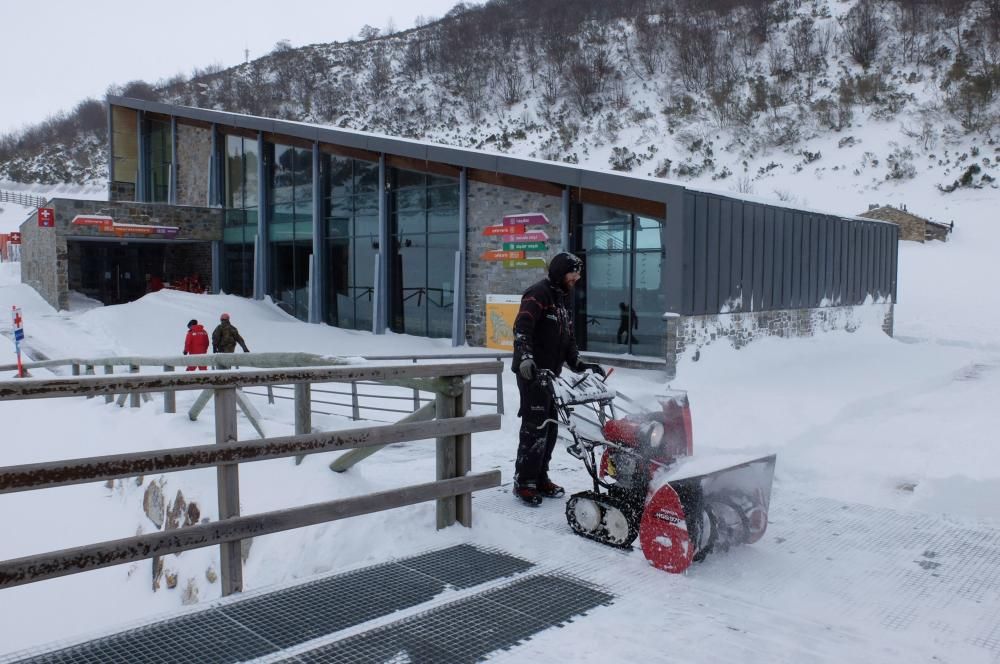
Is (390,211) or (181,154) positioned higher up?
(181,154)

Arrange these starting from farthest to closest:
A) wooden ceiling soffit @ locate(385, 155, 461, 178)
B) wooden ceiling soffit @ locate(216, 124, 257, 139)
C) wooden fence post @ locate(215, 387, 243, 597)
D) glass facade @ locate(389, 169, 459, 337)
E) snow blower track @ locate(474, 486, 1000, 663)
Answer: wooden ceiling soffit @ locate(216, 124, 257, 139) < glass facade @ locate(389, 169, 459, 337) < wooden ceiling soffit @ locate(385, 155, 461, 178) < wooden fence post @ locate(215, 387, 243, 597) < snow blower track @ locate(474, 486, 1000, 663)

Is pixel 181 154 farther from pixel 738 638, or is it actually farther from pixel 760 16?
pixel 760 16

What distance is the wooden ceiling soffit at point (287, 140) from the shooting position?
23.0m

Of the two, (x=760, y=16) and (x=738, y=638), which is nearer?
(x=738, y=638)

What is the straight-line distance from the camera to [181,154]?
28.6 metres

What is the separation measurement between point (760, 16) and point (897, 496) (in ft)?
169

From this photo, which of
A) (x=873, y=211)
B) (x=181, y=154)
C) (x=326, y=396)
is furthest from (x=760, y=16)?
(x=326, y=396)

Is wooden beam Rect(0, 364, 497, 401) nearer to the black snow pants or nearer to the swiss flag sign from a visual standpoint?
the black snow pants

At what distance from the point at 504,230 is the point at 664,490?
13.7 metres

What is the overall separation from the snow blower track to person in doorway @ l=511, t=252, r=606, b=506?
21cm

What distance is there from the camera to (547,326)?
573 centimetres

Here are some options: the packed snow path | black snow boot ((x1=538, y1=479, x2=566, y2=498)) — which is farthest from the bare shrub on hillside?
the packed snow path

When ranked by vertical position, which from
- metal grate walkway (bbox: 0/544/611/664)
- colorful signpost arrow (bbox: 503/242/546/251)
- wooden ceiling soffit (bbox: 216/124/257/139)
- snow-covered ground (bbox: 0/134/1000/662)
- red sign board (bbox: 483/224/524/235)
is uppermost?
wooden ceiling soffit (bbox: 216/124/257/139)

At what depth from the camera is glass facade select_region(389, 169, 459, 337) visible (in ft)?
62.8
